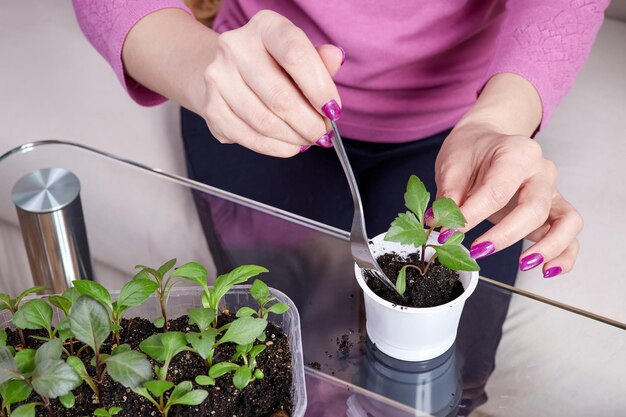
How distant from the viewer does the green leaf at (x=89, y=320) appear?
1.89 feet

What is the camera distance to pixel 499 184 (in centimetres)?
74

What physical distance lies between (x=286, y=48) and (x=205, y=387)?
297 mm

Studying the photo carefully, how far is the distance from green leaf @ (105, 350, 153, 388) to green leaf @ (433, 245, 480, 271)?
27 centimetres

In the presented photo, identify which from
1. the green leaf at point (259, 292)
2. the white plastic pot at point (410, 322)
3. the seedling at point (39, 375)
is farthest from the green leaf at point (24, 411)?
the white plastic pot at point (410, 322)

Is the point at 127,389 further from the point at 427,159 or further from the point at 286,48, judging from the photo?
the point at 427,159

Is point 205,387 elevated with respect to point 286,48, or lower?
lower

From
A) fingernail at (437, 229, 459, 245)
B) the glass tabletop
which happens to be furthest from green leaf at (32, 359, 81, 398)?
fingernail at (437, 229, 459, 245)

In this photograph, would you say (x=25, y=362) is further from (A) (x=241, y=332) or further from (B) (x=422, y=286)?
(B) (x=422, y=286)

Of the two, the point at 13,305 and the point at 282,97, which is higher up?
the point at 282,97

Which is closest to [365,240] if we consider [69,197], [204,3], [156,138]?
[69,197]

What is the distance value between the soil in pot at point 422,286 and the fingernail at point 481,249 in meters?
0.03

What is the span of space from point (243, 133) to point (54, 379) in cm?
32

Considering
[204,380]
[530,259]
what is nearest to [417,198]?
[530,259]

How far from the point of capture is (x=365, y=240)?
0.72 m
